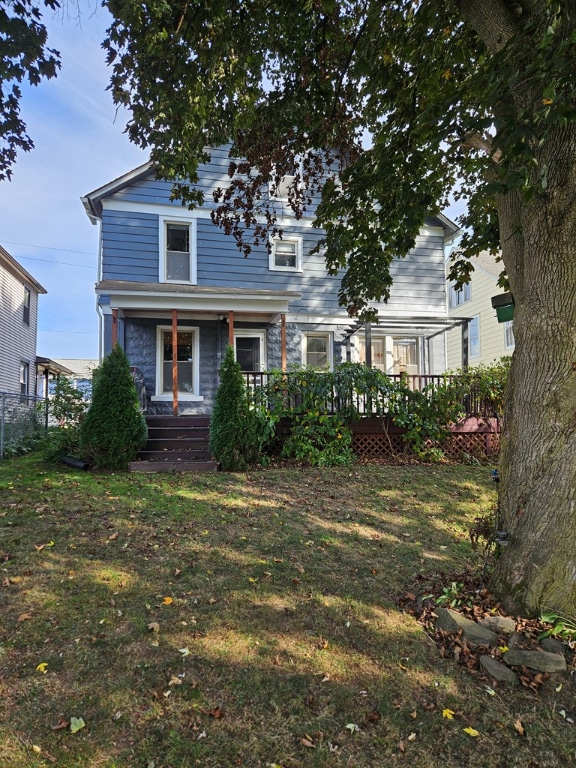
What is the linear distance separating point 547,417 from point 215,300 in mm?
7886

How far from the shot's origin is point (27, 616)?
109 inches

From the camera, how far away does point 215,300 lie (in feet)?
31.7

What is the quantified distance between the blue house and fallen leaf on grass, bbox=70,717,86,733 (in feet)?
25.6

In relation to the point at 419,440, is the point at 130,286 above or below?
above

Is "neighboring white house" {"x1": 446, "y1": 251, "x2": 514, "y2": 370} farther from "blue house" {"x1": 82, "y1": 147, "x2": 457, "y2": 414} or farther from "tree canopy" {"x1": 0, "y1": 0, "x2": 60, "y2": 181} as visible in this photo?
"tree canopy" {"x1": 0, "y1": 0, "x2": 60, "y2": 181}

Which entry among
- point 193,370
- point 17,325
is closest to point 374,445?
point 193,370

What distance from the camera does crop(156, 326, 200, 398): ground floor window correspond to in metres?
10.8

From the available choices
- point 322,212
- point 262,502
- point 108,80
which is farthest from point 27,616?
point 322,212

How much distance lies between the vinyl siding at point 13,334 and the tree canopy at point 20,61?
13376mm

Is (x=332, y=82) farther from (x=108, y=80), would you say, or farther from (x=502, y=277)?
(x=502, y=277)

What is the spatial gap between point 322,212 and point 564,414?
14.4ft

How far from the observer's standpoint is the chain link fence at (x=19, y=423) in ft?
28.9

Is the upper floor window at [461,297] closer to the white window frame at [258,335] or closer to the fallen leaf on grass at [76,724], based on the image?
the white window frame at [258,335]

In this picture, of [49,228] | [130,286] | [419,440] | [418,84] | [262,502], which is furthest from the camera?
[49,228]
